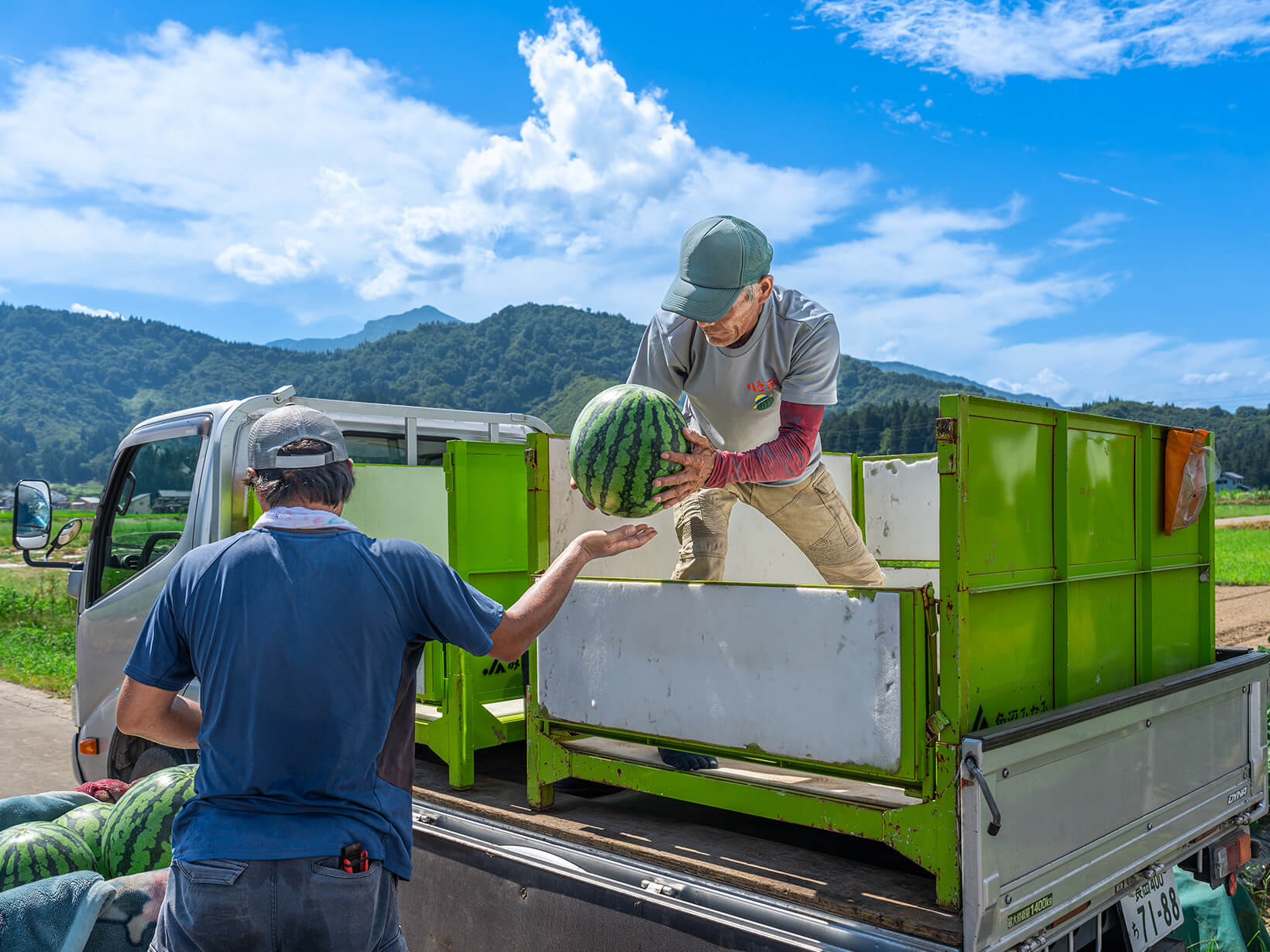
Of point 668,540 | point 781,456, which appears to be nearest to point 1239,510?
point 668,540

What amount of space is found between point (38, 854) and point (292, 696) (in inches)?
96.6

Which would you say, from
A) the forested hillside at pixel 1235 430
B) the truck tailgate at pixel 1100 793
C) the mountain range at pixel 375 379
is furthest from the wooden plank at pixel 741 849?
the forested hillside at pixel 1235 430

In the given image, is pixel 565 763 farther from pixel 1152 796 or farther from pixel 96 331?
pixel 96 331

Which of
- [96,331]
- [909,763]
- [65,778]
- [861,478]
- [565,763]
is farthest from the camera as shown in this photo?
[96,331]

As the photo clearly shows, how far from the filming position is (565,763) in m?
3.28

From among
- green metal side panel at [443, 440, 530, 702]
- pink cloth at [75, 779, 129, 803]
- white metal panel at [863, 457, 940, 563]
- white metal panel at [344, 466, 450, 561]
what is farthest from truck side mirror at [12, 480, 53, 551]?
white metal panel at [863, 457, 940, 563]

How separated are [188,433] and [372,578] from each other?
3.27 metres

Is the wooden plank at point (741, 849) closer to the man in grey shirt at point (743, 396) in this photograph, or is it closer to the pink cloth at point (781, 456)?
the man in grey shirt at point (743, 396)

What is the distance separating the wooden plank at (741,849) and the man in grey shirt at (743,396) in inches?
10.5

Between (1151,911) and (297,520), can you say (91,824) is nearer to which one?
(297,520)

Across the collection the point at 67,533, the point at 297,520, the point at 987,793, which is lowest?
the point at 987,793

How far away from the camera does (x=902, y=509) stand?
5035 mm

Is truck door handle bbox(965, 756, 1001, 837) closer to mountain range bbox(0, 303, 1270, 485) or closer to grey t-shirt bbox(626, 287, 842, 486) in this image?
grey t-shirt bbox(626, 287, 842, 486)

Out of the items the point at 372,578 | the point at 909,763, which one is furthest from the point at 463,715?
the point at 909,763
